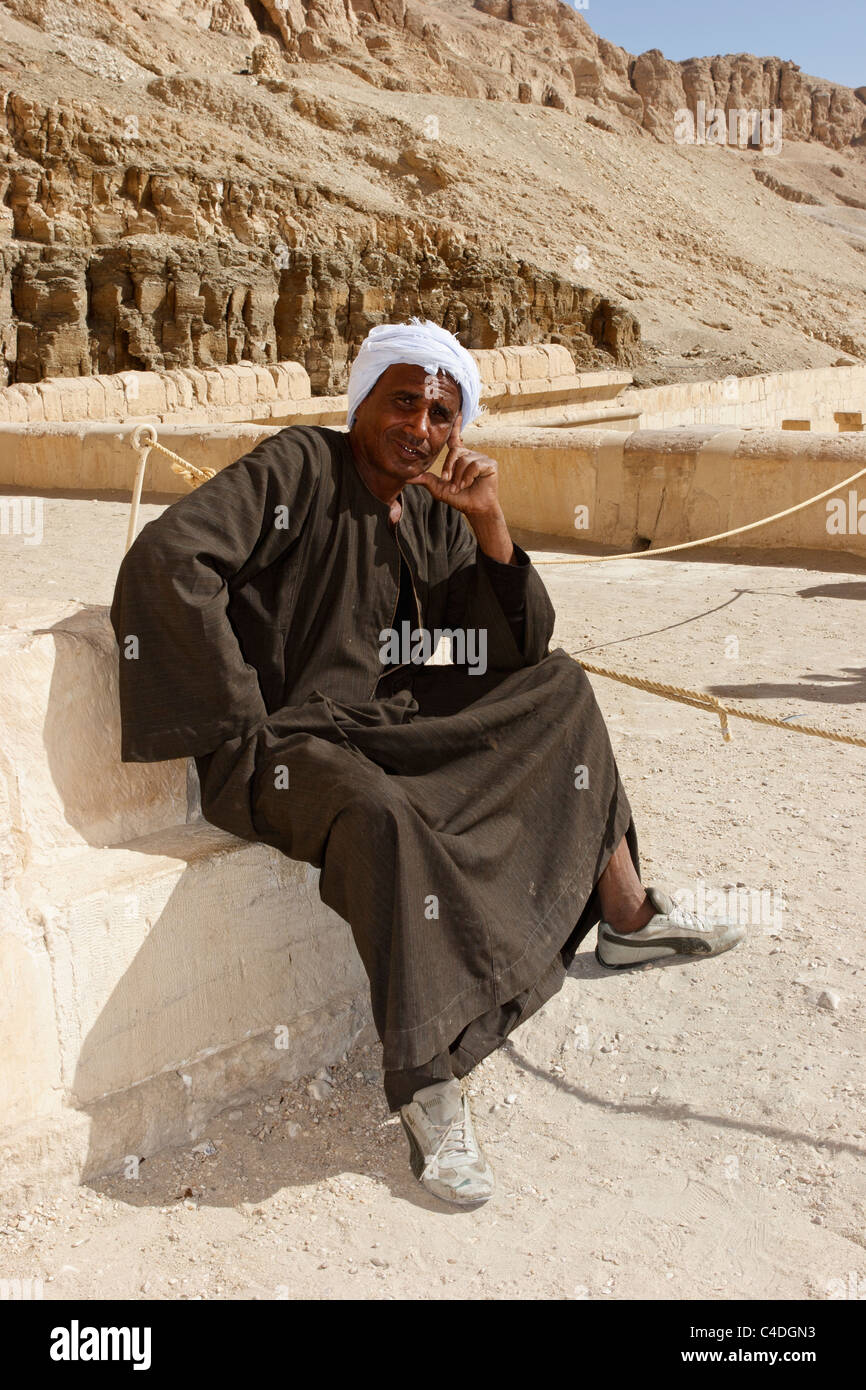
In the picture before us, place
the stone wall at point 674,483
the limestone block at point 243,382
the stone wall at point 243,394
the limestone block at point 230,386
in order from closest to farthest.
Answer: the stone wall at point 674,483 → the stone wall at point 243,394 → the limestone block at point 230,386 → the limestone block at point 243,382

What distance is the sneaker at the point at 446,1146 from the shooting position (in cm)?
Result: 202

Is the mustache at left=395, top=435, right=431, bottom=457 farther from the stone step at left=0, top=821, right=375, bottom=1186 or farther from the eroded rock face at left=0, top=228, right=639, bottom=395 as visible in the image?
the eroded rock face at left=0, top=228, right=639, bottom=395

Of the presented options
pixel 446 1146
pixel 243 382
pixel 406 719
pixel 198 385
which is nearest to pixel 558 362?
pixel 243 382

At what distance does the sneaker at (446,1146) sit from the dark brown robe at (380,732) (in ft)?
0.22

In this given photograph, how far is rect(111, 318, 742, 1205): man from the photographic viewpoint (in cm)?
207

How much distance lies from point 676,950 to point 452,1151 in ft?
2.92

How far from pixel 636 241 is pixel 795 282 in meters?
6.66

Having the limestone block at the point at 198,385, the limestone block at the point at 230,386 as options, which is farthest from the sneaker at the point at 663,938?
the limestone block at the point at 230,386

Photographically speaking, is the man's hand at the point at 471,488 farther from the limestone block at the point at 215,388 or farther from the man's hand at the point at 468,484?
the limestone block at the point at 215,388

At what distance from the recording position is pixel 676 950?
273 centimetres

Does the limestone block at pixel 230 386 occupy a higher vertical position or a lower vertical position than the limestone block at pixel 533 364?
lower

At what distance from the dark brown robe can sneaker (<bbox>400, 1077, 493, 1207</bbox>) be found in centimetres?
7

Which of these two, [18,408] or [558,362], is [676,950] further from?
[558,362]

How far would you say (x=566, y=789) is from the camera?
242 centimetres
